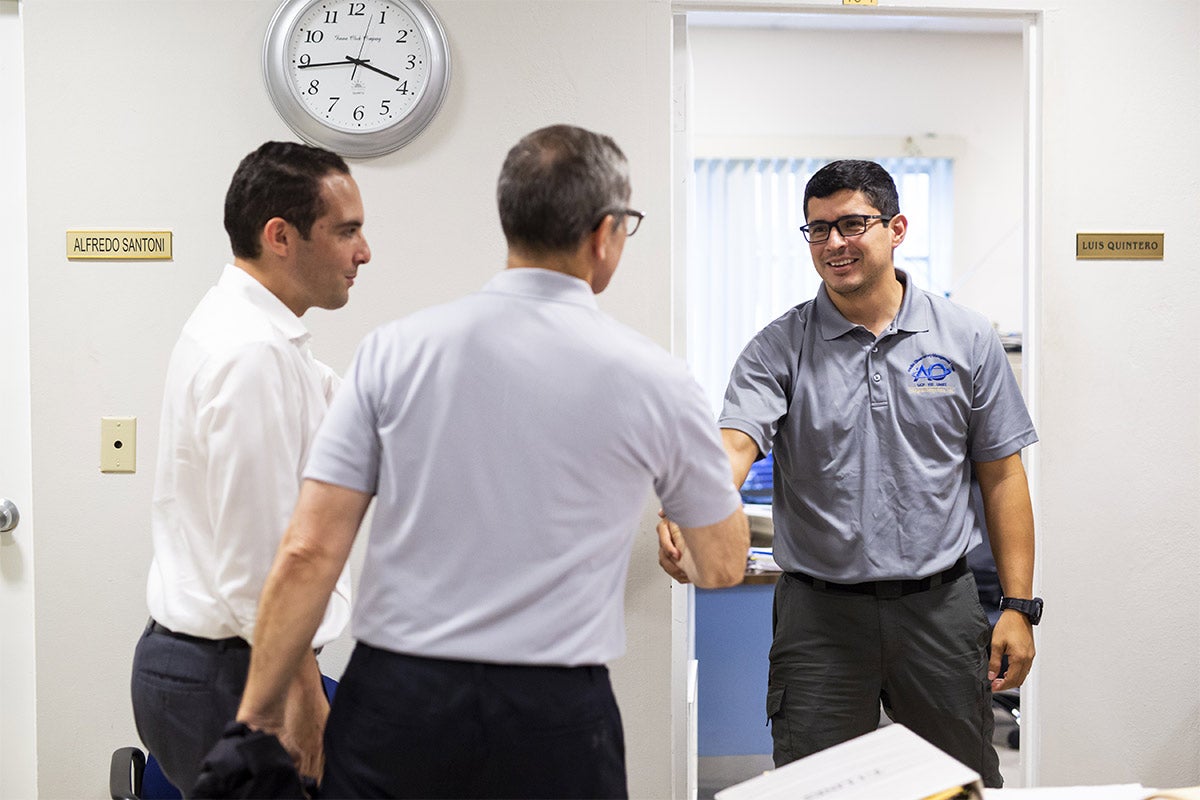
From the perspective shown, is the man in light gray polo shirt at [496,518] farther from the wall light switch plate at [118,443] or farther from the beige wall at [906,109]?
the beige wall at [906,109]

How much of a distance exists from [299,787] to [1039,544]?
1948mm

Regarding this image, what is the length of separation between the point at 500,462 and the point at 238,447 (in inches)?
16.8

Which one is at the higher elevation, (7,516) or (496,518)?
(496,518)

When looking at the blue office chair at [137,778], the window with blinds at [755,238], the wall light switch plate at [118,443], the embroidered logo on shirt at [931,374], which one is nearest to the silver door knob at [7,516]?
the wall light switch plate at [118,443]

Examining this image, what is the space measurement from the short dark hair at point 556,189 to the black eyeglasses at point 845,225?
889 millimetres

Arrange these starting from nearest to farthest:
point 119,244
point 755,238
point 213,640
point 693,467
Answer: point 693,467, point 213,640, point 119,244, point 755,238

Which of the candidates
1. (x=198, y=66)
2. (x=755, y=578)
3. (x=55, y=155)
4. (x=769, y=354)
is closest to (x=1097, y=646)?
→ (x=755, y=578)

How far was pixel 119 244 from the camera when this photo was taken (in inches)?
95.0

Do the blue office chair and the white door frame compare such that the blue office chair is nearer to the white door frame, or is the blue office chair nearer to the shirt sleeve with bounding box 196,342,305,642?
the shirt sleeve with bounding box 196,342,305,642

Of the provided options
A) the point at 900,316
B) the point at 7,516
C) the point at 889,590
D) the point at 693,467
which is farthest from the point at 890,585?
the point at 7,516

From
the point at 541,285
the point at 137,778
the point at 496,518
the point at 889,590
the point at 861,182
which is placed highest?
the point at 861,182

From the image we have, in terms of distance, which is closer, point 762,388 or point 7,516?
point 762,388

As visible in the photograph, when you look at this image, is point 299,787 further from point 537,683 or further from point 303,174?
point 303,174

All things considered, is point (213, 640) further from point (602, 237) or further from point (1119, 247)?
point (1119, 247)
